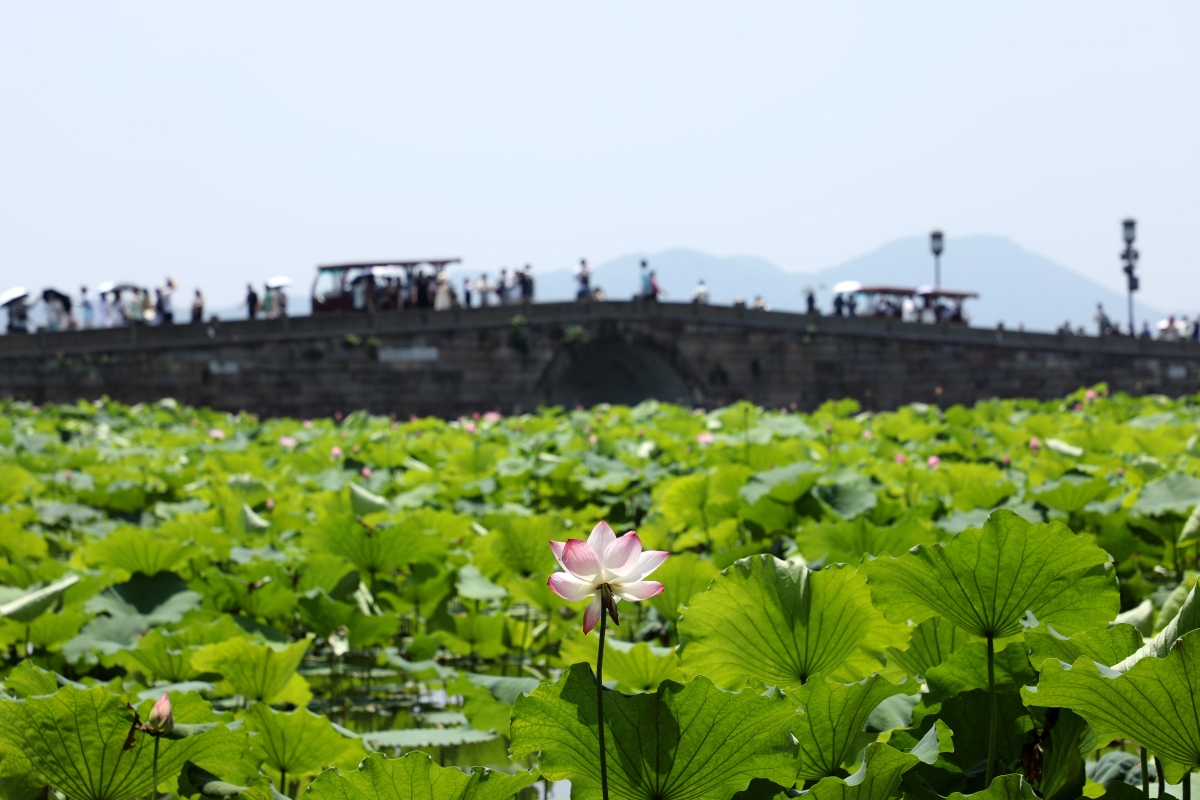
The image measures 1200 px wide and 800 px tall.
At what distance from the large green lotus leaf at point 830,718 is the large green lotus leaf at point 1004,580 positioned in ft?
0.38

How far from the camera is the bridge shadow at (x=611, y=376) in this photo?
30.3m

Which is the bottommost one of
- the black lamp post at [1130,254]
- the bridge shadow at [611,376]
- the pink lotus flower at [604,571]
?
the bridge shadow at [611,376]

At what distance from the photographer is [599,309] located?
30.1m

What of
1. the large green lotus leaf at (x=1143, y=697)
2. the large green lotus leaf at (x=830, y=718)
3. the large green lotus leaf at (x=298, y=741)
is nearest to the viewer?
the large green lotus leaf at (x=1143, y=697)

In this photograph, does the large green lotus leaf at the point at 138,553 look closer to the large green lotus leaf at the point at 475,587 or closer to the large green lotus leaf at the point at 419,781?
the large green lotus leaf at the point at 475,587

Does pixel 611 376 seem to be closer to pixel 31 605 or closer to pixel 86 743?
pixel 31 605

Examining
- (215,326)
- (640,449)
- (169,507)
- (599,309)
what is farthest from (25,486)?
(599,309)

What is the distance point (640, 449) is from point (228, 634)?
3.88m

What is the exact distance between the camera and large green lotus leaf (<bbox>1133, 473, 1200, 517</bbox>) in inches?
116

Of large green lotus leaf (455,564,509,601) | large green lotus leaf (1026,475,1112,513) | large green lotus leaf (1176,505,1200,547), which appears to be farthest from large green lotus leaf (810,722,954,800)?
large green lotus leaf (1026,475,1112,513)

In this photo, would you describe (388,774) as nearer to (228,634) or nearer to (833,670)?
(833,670)

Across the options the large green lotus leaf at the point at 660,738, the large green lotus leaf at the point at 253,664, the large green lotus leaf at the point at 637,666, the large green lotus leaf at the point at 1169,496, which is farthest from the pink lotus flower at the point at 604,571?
the large green lotus leaf at the point at 1169,496

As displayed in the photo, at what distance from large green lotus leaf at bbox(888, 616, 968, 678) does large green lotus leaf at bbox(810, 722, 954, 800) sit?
1.11 feet

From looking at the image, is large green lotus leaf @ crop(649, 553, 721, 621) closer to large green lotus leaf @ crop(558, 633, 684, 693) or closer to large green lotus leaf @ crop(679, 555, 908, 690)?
large green lotus leaf @ crop(558, 633, 684, 693)
